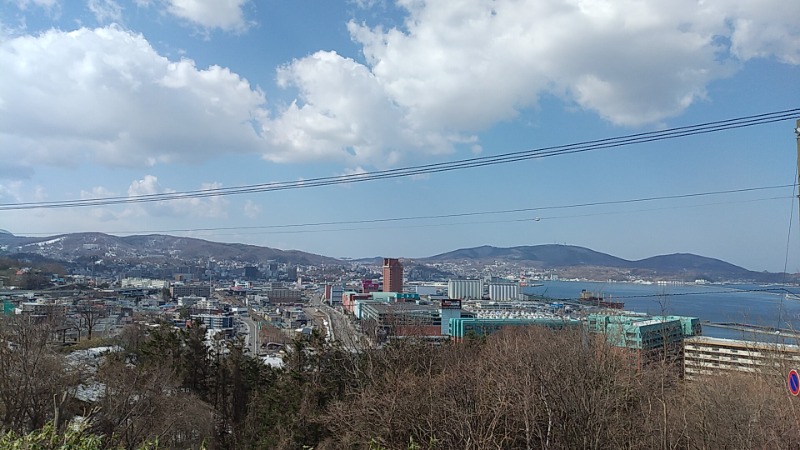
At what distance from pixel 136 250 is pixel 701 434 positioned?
7568cm

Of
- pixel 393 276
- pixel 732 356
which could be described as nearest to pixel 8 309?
pixel 732 356

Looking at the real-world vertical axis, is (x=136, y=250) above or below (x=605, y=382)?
above

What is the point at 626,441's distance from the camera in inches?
244

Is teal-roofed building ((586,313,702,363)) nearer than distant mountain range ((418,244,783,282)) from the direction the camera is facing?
Yes

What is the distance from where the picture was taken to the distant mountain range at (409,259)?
41125 mm

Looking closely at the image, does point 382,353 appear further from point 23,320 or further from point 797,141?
point 797,141

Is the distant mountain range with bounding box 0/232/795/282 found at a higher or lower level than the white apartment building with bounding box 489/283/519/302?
higher

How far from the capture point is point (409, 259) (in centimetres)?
7888

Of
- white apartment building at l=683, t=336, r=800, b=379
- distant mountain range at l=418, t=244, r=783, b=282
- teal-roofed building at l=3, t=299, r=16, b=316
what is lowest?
white apartment building at l=683, t=336, r=800, b=379

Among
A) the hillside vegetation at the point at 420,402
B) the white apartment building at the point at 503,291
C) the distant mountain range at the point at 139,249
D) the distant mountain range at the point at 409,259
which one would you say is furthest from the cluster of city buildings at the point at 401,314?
the distant mountain range at the point at 409,259

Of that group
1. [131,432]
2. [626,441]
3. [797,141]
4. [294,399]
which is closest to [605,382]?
[626,441]

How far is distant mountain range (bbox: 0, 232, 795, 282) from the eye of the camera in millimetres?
41125

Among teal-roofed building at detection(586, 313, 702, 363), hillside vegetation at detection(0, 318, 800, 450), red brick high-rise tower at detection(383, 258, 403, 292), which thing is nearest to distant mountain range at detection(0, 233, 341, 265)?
red brick high-rise tower at detection(383, 258, 403, 292)

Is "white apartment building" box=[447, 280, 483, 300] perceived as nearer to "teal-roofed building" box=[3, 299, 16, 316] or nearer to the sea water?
the sea water
